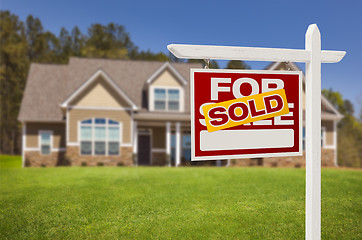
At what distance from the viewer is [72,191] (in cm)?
1175

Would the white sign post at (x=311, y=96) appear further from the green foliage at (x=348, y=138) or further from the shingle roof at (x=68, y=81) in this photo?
the green foliage at (x=348, y=138)

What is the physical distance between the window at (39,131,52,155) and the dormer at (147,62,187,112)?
26.5 ft

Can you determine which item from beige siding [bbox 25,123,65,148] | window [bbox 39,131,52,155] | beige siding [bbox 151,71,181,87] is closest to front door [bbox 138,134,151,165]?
beige siding [bbox 151,71,181,87]

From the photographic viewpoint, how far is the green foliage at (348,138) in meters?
43.5

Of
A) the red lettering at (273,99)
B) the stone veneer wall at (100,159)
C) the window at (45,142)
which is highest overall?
the red lettering at (273,99)

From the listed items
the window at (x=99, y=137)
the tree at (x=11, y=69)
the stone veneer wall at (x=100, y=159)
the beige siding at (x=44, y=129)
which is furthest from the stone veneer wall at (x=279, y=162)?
the tree at (x=11, y=69)

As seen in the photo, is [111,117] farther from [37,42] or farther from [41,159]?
[37,42]

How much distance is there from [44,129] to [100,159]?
5933mm

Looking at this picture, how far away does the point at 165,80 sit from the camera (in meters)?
25.3

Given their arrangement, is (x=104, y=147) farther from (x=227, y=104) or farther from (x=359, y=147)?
(x=359, y=147)

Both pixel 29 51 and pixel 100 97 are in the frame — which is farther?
pixel 29 51

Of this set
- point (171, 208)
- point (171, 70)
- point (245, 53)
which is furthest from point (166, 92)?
point (245, 53)

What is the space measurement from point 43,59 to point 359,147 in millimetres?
42855

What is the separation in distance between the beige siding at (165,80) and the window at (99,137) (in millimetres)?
4229
